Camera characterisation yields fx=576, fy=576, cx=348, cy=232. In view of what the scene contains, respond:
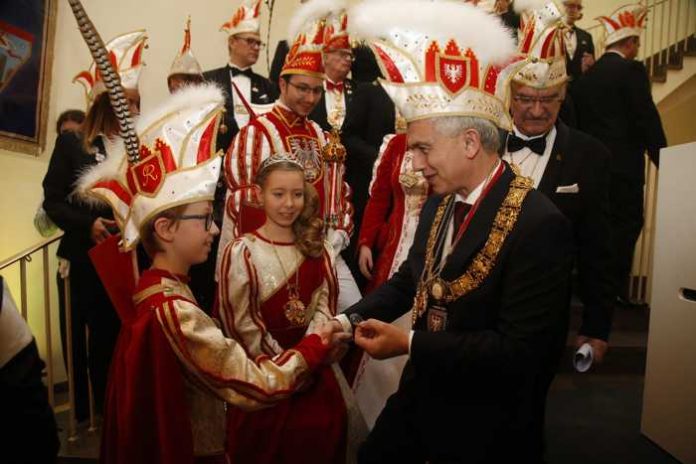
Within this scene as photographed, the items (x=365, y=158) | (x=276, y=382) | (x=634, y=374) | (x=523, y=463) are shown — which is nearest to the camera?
(x=523, y=463)

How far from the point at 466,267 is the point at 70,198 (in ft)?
8.44

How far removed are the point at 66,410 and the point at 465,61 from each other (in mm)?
3698

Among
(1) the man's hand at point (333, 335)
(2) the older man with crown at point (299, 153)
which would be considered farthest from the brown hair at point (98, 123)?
(1) the man's hand at point (333, 335)

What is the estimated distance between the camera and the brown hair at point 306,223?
9.02ft

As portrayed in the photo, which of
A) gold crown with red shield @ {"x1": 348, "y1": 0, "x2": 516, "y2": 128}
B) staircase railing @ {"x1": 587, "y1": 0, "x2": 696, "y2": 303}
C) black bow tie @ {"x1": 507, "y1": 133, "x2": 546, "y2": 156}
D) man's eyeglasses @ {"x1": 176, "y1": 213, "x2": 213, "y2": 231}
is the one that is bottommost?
man's eyeglasses @ {"x1": 176, "y1": 213, "x2": 213, "y2": 231}

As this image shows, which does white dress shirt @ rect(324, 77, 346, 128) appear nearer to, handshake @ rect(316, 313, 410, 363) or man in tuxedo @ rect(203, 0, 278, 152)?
man in tuxedo @ rect(203, 0, 278, 152)

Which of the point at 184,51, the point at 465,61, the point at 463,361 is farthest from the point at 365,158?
the point at 463,361


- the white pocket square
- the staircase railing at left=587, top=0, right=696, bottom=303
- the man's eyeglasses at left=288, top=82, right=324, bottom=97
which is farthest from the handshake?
the staircase railing at left=587, top=0, right=696, bottom=303

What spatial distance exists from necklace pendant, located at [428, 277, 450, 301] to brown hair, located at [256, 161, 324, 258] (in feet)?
3.59

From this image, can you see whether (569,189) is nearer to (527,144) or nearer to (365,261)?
(527,144)

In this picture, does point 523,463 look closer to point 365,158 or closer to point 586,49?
point 365,158

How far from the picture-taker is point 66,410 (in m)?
4.04

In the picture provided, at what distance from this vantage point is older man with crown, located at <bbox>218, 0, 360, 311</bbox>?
10.9 feet

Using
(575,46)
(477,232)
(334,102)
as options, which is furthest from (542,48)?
(575,46)
